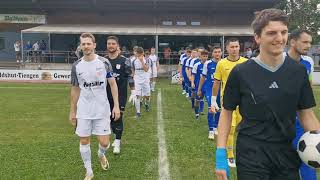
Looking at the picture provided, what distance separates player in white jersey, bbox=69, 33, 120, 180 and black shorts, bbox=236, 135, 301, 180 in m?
3.59

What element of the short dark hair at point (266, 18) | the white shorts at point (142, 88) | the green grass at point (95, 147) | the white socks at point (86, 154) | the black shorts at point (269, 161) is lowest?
the green grass at point (95, 147)

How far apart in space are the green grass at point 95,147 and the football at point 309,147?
11.6 feet

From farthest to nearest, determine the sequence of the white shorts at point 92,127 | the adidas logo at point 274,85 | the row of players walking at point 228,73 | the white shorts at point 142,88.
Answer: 1. the white shorts at point 142,88
2. the white shorts at point 92,127
3. the row of players walking at point 228,73
4. the adidas logo at point 274,85

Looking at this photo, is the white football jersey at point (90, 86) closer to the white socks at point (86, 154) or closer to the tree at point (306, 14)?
the white socks at point (86, 154)

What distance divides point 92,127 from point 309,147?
12.7ft

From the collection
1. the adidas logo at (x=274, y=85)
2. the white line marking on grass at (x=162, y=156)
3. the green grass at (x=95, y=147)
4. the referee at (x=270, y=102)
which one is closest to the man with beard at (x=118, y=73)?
the green grass at (x=95, y=147)

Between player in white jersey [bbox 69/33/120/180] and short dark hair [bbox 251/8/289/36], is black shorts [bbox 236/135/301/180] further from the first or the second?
player in white jersey [bbox 69/33/120/180]

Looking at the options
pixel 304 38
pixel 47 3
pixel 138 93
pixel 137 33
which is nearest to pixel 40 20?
pixel 47 3

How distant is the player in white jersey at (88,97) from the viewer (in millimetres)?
6477

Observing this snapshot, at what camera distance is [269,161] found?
321 cm

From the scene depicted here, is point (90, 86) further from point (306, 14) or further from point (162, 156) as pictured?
point (306, 14)

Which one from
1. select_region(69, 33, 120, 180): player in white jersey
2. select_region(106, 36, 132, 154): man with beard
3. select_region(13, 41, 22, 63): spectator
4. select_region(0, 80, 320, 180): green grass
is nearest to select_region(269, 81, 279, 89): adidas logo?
select_region(69, 33, 120, 180): player in white jersey

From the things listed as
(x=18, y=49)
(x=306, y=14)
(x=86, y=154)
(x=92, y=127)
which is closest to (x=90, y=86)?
(x=92, y=127)

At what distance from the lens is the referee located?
124 inches
